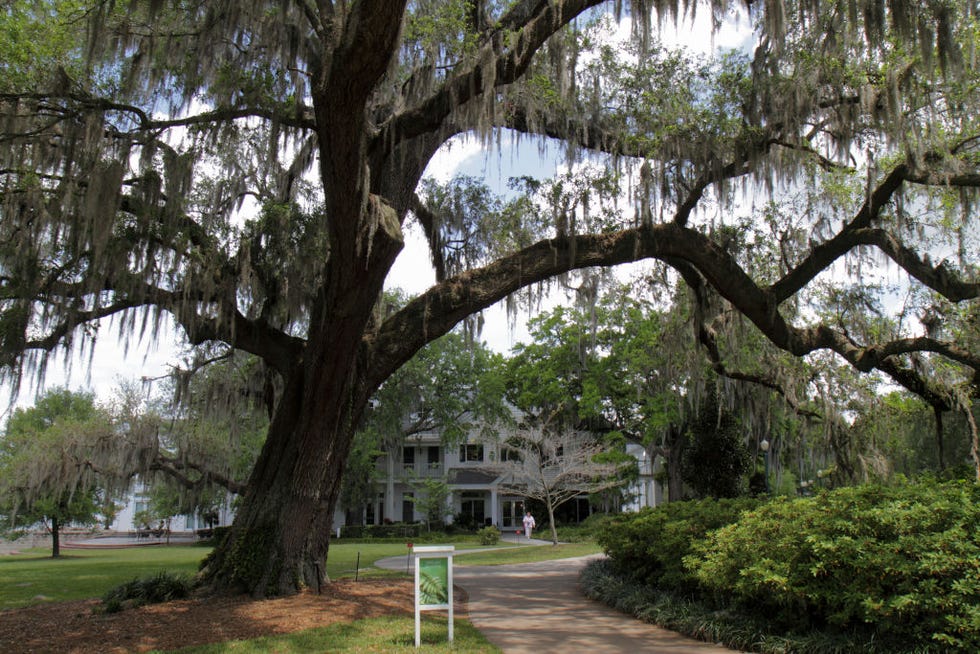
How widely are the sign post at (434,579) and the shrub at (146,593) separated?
428 centimetres

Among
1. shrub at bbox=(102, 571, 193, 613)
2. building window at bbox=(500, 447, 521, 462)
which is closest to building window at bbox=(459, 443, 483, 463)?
building window at bbox=(500, 447, 521, 462)

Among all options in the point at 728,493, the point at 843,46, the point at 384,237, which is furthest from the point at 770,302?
the point at 728,493

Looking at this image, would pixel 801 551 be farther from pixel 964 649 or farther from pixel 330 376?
pixel 330 376

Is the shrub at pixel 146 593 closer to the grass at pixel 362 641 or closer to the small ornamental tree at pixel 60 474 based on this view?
the grass at pixel 362 641

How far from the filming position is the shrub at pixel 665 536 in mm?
8875

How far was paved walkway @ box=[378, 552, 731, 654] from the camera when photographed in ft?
22.7

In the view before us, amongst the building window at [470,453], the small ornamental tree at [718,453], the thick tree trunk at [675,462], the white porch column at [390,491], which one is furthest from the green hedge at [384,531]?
the small ornamental tree at [718,453]

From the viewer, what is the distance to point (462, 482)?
39.0 meters

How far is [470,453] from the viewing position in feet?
135

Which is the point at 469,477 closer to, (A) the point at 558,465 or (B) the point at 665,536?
(A) the point at 558,465

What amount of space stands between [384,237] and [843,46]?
6852 millimetres

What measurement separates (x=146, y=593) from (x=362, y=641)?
408 cm

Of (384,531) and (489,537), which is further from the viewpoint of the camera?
(384,531)

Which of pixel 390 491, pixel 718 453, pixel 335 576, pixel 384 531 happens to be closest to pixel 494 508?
pixel 390 491
